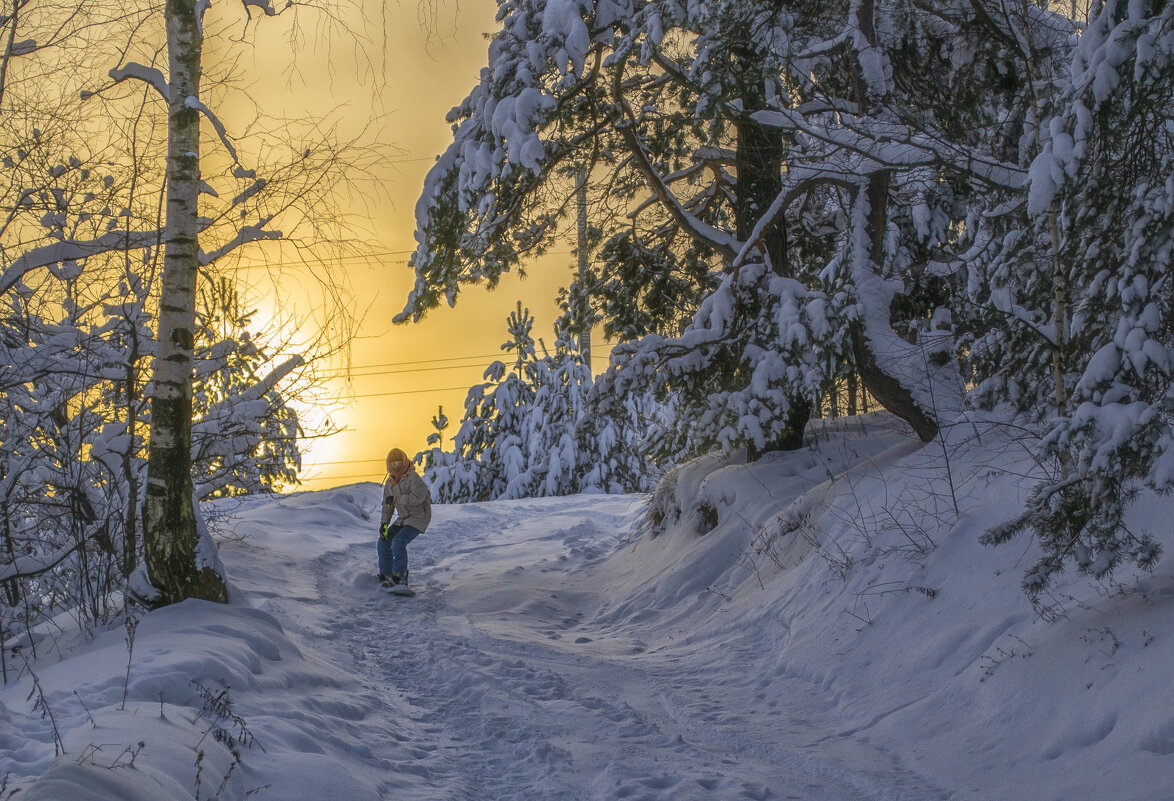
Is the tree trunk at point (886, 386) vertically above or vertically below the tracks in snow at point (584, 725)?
above

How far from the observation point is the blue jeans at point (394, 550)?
9.73 meters

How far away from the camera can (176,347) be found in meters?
6.09

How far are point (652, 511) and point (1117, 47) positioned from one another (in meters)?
8.66

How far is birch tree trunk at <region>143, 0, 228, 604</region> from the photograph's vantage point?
607 centimetres

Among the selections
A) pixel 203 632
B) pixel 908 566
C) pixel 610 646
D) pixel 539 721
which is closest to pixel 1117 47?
pixel 908 566

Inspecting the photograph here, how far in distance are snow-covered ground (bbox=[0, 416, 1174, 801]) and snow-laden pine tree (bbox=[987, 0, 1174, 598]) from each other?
629 mm

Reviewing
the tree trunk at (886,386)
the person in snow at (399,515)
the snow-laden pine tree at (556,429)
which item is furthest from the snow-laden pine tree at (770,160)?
the snow-laden pine tree at (556,429)

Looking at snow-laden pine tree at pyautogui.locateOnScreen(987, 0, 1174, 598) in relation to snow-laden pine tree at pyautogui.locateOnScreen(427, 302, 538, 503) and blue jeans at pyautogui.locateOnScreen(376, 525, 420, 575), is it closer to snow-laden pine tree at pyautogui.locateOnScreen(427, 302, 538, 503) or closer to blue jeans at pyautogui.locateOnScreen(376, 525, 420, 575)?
blue jeans at pyautogui.locateOnScreen(376, 525, 420, 575)

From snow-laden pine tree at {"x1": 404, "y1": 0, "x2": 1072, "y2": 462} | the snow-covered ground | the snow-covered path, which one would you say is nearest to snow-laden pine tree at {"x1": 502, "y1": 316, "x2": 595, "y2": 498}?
snow-laden pine tree at {"x1": 404, "y1": 0, "x2": 1072, "y2": 462}

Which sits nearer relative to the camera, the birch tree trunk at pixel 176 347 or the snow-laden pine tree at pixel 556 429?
the birch tree trunk at pixel 176 347

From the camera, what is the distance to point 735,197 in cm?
1112

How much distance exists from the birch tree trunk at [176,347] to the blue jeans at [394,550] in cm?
363

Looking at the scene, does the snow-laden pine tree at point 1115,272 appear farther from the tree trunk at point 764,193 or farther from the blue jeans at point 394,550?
the blue jeans at point 394,550

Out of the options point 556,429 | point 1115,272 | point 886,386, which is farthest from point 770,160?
point 556,429
